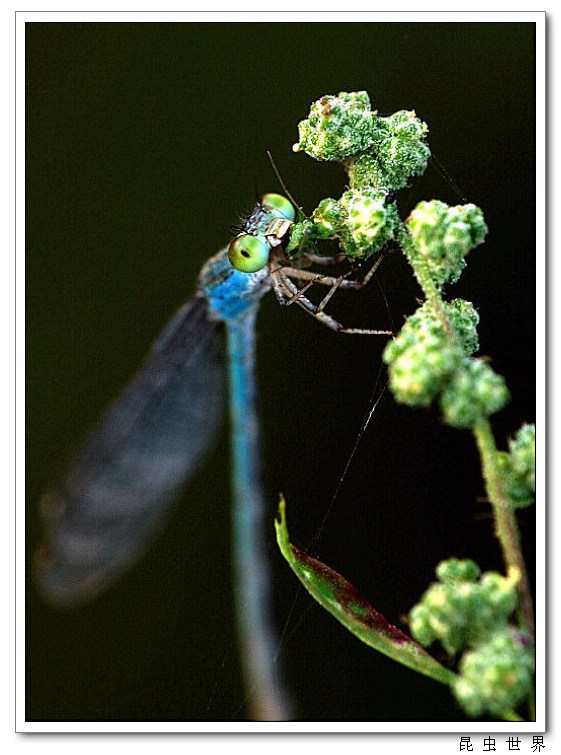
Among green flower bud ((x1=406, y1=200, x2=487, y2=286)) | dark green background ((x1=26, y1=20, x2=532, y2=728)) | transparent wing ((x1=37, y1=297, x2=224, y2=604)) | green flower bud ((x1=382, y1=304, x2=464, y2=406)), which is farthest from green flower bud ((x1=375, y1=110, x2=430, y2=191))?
transparent wing ((x1=37, y1=297, x2=224, y2=604))

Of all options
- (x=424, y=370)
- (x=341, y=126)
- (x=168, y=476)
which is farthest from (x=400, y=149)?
(x=168, y=476)

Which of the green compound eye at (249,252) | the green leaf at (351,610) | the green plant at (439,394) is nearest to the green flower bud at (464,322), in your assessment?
the green plant at (439,394)

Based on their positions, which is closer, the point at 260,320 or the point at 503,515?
the point at 503,515

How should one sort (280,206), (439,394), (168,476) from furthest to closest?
Answer: (168,476), (280,206), (439,394)

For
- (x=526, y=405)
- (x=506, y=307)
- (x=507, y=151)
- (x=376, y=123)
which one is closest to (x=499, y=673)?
(x=376, y=123)

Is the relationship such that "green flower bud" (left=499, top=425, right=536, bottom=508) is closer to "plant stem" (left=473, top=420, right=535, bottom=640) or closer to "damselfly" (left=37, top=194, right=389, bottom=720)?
"plant stem" (left=473, top=420, right=535, bottom=640)

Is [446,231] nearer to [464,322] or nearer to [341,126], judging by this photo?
[464,322]

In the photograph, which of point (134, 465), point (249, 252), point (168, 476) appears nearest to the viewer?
point (249, 252)
